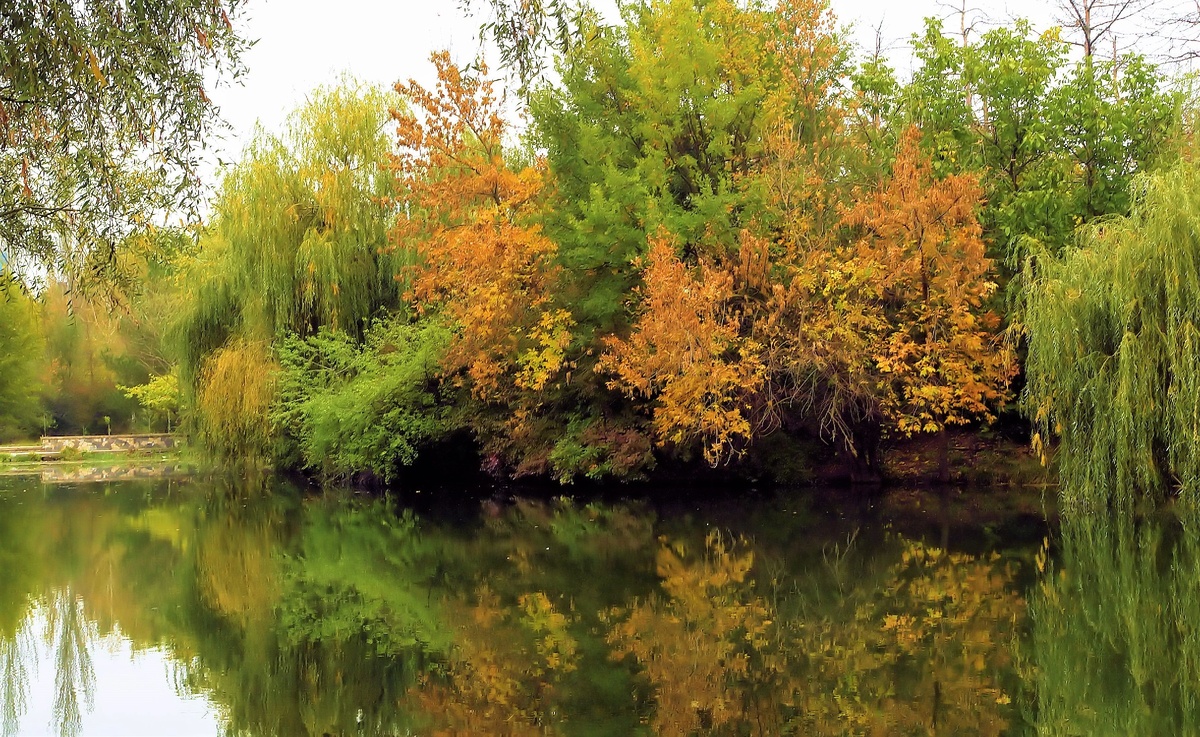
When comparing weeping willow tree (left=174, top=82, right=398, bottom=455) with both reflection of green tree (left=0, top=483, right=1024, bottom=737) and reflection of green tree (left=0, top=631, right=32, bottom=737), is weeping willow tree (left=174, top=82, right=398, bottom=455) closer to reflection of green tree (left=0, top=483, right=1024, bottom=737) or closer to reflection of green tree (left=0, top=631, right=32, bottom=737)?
reflection of green tree (left=0, top=483, right=1024, bottom=737)

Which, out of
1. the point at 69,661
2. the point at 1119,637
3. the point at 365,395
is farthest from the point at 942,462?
the point at 69,661

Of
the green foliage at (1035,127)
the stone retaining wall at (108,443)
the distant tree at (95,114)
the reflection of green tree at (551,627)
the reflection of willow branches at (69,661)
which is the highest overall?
the green foliage at (1035,127)

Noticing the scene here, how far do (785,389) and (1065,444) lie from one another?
20.4 feet

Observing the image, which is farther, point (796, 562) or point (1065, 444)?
point (1065, 444)

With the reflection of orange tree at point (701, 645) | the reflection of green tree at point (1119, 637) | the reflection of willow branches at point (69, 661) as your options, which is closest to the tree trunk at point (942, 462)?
the reflection of green tree at point (1119, 637)

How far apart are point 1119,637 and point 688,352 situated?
466 inches

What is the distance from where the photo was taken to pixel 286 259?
92.1 feet

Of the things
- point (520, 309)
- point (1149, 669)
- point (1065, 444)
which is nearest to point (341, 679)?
point (1149, 669)

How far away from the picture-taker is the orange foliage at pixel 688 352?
2002 cm

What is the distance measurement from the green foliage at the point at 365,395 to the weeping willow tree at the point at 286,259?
2.49ft

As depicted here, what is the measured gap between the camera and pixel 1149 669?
7.91 metres

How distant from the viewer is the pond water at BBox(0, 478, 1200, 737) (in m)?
7.27

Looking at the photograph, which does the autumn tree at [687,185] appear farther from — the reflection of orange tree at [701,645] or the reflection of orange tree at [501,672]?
the reflection of orange tree at [501,672]

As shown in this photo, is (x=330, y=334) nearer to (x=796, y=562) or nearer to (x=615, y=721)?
(x=796, y=562)
